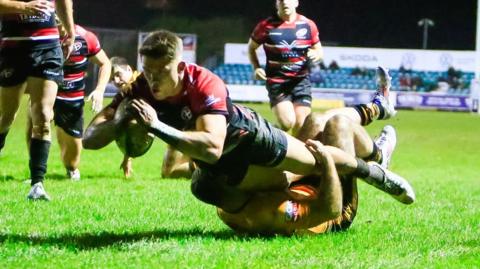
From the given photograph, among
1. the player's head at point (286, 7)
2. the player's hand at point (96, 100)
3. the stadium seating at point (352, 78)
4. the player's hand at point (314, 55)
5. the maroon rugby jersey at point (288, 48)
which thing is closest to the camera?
the player's hand at point (96, 100)

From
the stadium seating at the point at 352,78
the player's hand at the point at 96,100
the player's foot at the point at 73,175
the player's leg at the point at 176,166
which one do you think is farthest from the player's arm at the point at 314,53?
the stadium seating at the point at 352,78

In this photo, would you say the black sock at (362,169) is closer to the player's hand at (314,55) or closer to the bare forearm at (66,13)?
the bare forearm at (66,13)

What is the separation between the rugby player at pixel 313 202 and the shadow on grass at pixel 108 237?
0.11 meters

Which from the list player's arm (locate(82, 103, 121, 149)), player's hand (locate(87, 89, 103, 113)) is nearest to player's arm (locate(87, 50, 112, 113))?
player's hand (locate(87, 89, 103, 113))

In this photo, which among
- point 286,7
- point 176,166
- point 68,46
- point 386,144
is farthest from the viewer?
point 286,7

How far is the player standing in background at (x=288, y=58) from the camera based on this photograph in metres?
11.5

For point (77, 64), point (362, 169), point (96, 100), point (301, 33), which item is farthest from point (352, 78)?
point (362, 169)

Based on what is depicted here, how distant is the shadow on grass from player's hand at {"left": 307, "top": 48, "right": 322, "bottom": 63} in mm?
6001

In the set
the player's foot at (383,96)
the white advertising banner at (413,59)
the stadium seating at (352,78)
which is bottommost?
the stadium seating at (352,78)

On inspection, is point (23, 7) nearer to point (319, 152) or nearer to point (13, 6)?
point (13, 6)

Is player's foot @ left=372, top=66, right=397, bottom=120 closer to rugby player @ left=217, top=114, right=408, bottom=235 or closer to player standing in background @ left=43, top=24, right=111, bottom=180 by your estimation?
rugby player @ left=217, top=114, right=408, bottom=235

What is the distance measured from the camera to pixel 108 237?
5434mm

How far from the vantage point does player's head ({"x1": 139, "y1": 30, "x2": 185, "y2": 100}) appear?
4793 mm

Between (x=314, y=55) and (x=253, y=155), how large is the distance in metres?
6.44
